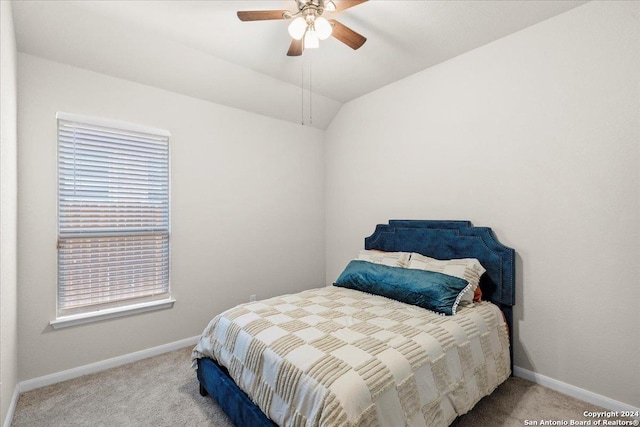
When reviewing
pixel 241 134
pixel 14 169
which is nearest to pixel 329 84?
pixel 241 134

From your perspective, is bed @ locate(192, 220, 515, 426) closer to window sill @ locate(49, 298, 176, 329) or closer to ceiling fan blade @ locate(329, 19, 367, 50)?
window sill @ locate(49, 298, 176, 329)

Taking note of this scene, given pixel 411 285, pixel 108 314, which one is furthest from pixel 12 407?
pixel 411 285

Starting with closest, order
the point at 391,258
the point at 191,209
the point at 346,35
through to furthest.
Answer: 1. the point at 346,35
2. the point at 391,258
3. the point at 191,209

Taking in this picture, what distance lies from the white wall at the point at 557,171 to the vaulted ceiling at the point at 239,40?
11.0 inches

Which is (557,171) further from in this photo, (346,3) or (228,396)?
(228,396)

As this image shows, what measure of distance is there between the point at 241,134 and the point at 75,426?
276cm

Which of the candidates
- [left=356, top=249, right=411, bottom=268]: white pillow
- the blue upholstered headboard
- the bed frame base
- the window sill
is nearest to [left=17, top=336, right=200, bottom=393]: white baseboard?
the window sill

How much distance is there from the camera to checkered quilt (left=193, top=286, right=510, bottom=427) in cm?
134

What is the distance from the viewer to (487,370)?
6.47ft

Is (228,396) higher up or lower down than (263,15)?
lower down

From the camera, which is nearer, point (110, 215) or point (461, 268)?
point (461, 268)

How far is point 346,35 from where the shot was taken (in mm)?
2062

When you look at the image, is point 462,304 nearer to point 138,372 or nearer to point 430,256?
point 430,256

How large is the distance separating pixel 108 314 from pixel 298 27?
269cm
